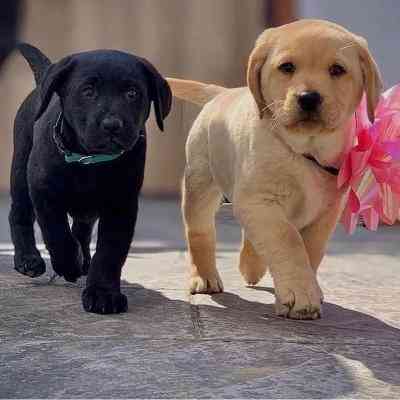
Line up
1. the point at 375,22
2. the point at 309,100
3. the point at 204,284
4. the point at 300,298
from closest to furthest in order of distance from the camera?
the point at 309,100 → the point at 300,298 → the point at 204,284 → the point at 375,22

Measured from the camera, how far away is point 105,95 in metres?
3.24

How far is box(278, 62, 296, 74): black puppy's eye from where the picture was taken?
316 centimetres

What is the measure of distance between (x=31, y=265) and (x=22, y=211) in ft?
0.82

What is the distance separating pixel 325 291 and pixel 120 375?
169cm

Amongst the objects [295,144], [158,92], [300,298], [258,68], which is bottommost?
[300,298]

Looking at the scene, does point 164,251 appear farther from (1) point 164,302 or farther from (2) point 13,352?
(2) point 13,352

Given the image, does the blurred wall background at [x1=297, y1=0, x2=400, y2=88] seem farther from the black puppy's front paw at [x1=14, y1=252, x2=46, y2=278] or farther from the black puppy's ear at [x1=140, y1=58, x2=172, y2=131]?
the black puppy's ear at [x1=140, y1=58, x2=172, y2=131]

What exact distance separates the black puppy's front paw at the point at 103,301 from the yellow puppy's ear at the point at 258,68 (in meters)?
0.81

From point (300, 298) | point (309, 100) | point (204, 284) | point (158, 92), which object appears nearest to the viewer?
point (309, 100)

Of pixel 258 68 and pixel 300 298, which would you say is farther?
pixel 258 68

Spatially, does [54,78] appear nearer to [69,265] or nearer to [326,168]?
[69,265]

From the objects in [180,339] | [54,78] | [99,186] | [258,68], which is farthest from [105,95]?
Answer: [180,339]

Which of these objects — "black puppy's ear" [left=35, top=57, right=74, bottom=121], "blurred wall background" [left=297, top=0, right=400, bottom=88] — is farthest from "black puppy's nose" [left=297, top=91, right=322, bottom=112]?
"blurred wall background" [left=297, top=0, right=400, bottom=88]

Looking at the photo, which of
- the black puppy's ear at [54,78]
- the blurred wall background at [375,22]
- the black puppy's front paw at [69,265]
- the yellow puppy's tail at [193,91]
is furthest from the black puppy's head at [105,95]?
the blurred wall background at [375,22]
